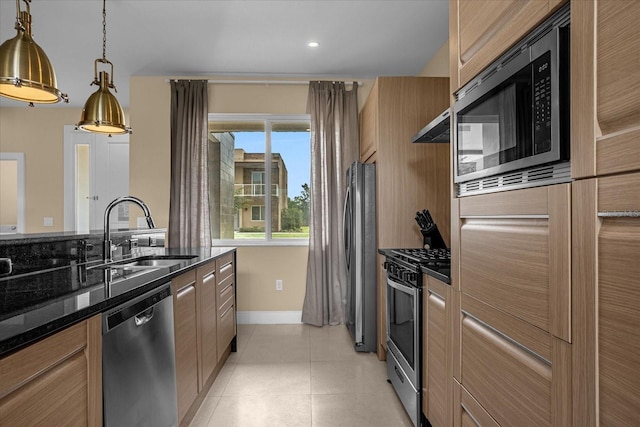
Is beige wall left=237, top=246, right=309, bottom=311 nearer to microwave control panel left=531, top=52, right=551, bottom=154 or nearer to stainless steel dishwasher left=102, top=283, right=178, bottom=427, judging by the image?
stainless steel dishwasher left=102, top=283, right=178, bottom=427

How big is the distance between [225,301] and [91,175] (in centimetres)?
365

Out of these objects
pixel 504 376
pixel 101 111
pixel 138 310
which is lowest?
pixel 504 376

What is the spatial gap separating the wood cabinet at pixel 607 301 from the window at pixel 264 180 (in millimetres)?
3548

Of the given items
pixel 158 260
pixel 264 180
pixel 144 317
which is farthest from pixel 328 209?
pixel 144 317

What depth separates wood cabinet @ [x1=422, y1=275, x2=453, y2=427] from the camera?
162 cm

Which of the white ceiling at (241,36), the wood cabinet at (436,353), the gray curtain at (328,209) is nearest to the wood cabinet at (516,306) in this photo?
the wood cabinet at (436,353)

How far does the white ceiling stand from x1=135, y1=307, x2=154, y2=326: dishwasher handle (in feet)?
7.62

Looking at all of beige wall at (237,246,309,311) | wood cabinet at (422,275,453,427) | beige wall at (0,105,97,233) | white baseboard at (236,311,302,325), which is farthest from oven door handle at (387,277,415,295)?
beige wall at (0,105,97,233)

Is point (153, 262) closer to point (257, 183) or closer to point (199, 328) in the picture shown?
point (199, 328)

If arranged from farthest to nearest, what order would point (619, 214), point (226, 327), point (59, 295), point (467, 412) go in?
point (226, 327)
point (467, 412)
point (59, 295)
point (619, 214)

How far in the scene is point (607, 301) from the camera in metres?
0.76

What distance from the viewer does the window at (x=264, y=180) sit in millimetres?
4301

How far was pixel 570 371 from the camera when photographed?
0.88 meters

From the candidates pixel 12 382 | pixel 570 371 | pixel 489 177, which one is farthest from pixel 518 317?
pixel 12 382
